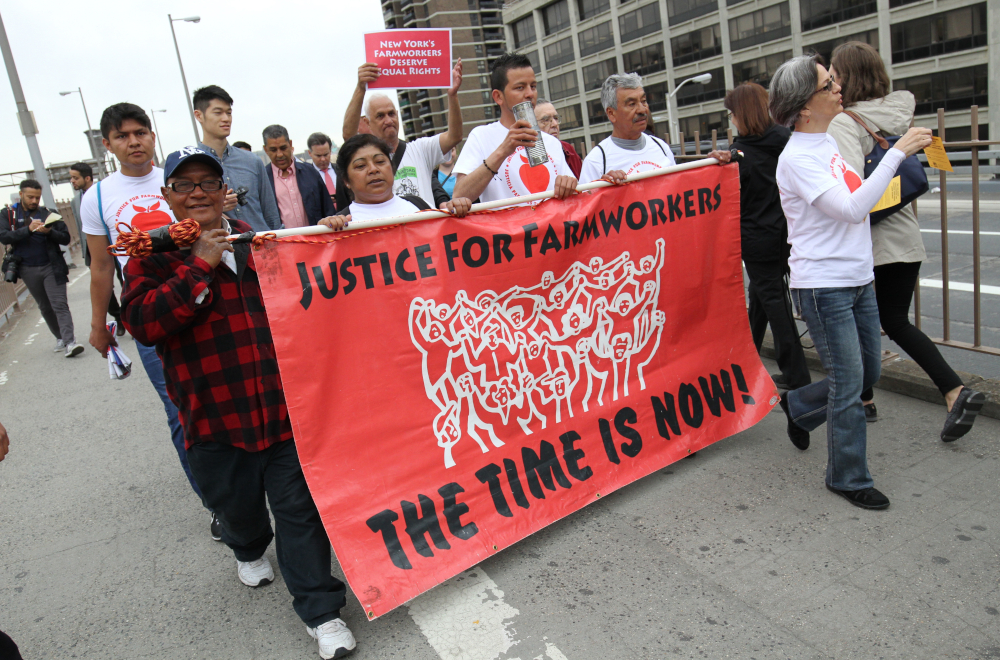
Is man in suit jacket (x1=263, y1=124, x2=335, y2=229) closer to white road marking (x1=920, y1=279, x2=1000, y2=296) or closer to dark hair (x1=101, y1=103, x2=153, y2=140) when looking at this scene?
dark hair (x1=101, y1=103, x2=153, y2=140)

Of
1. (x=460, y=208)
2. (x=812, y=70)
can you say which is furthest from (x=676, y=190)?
(x=460, y=208)

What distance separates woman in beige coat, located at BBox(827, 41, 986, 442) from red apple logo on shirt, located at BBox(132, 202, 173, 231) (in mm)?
3297

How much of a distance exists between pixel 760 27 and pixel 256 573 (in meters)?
58.8

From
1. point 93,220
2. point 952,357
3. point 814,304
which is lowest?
point 952,357

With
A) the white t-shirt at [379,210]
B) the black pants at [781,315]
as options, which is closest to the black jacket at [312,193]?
the white t-shirt at [379,210]

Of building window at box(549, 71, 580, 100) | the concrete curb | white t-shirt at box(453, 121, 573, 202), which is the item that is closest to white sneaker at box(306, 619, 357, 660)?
white t-shirt at box(453, 121, 573, 202)

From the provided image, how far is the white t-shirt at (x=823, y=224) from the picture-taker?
3.04m

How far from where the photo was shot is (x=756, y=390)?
4090 millimetres

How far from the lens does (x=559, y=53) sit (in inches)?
3066

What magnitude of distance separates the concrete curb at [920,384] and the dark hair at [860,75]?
166 centimetres

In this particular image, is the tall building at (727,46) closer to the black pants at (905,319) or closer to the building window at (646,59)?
the building window at (646,59)

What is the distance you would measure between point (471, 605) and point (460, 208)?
5.36 ft

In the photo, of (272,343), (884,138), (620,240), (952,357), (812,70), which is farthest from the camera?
(952,357)

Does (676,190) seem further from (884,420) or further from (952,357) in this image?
(952,357)
